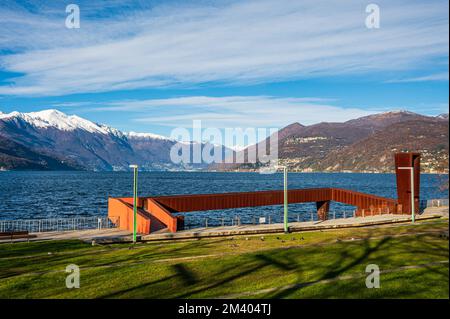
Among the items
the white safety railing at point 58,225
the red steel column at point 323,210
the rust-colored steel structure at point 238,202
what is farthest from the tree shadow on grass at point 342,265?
the red steel column at point 323,210

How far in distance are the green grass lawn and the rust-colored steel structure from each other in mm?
9373

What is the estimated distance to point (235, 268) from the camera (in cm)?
2053

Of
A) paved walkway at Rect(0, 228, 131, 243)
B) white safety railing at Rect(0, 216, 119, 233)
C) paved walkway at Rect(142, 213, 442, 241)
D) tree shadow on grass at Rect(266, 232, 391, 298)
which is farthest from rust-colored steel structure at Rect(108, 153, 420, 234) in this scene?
tree shadow on grass at Rect(266, 232, 391, 298)

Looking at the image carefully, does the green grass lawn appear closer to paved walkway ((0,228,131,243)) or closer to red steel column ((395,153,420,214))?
paved walkway ((0,228,131,243))

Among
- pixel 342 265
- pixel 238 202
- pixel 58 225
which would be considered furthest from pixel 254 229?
pixel 58 225

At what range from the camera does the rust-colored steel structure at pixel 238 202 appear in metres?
38.9

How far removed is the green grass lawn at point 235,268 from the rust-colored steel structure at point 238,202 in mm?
9373

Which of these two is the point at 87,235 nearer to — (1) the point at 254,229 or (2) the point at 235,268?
(1) the point at 254,229

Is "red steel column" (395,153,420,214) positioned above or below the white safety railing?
above

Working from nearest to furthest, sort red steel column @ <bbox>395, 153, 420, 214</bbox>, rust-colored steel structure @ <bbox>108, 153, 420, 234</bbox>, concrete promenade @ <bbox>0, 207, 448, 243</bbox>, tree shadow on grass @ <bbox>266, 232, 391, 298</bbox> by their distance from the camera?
tree shadow on grass @ <bbox>266, 232, 391, 298</bbox>, concrete promenade @ <bbox>0, 207, 448, 243</bbox>, rust-colored steel structure @ <bbox>108, 153, 420, 234</bbox>, red steel column @ <bbox>395, 153, 420, 214</bbox>

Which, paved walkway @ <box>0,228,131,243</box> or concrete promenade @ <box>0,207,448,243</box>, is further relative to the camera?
concrete promenade @ <box>0,207,448,243</box>

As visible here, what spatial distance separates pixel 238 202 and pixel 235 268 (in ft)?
96.7

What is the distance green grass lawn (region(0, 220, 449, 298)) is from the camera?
1620 centimetres

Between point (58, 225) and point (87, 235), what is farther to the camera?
point (58, 225)
